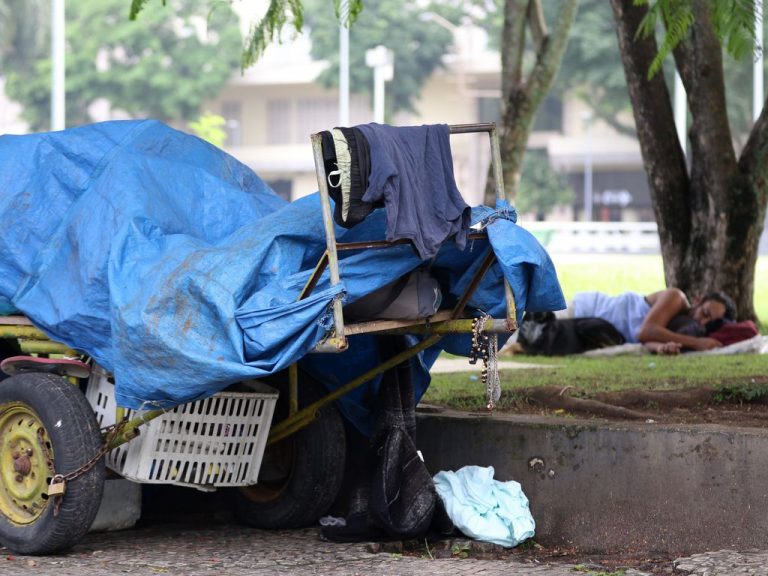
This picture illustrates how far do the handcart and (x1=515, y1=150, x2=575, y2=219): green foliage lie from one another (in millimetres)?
45067

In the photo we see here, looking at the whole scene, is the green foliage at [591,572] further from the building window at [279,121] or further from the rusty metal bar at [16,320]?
the building window at [279,121]

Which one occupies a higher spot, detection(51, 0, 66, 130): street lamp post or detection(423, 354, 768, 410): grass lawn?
detection(51, 0, 66, 130): street lamp post

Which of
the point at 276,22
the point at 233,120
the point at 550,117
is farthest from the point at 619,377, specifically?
the point at 233,120

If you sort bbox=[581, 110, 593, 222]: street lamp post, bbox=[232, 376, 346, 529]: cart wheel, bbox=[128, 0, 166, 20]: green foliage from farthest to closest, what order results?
bbox=[581, 110, 593, 222]: street lamp post < bbox=[128, 0, 166, 20]: green foliage < bbox=[232, 376, 346, 529]: cart wheel

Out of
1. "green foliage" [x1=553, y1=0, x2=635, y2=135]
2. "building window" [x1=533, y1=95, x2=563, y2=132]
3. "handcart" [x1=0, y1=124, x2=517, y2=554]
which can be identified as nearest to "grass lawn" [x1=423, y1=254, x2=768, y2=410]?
"handcart" [x1=0, y1=124, x2=517, y2=554]

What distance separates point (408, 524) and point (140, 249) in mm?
1601

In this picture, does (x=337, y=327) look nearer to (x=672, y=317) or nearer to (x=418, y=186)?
(x=418, y=186)

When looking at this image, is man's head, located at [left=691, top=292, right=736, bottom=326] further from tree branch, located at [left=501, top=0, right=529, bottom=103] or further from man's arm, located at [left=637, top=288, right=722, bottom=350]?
tree branch, located at [left=501, top=0, right=529, bottom=103]

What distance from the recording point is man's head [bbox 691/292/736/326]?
9.96 meters

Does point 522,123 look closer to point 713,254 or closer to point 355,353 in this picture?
point 713,254

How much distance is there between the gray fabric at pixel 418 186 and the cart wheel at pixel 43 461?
1.52m

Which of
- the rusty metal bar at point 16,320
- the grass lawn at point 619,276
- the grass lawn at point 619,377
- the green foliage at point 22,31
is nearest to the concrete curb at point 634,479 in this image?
the grass lawn at point 619,377

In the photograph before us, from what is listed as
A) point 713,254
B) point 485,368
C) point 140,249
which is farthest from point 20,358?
point 713,254

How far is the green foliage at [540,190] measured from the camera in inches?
1993
